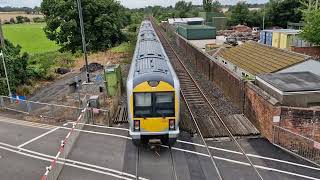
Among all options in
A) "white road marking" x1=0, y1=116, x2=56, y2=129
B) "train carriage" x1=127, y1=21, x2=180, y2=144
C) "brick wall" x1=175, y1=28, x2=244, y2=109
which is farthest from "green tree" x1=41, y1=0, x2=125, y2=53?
"train carriage" x1=127, y1=21, x2=180, y2=144

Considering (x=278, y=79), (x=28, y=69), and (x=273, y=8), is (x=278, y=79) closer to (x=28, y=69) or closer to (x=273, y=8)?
(x=28, y=69)

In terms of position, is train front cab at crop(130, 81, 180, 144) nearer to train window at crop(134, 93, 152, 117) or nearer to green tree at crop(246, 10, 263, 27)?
train window at crop(134, 93, 152, 117)

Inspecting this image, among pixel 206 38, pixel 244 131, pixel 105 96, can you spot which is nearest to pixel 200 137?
pixel 244 131

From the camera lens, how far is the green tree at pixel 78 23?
42.6 m

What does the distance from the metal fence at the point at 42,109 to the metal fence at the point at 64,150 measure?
3.60 feet

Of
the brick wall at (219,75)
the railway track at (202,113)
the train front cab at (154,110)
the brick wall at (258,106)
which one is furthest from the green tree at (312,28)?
the train front cab at (154,110)

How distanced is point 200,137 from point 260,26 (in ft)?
222

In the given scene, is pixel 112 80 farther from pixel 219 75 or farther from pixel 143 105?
pixel 143 105

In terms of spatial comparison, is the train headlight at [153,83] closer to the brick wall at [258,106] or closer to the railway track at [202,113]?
the railway track at [202,113]

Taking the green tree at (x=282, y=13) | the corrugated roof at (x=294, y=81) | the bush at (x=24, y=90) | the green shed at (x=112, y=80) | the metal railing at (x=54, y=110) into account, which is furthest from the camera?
the green tree at (x=282, y=13)

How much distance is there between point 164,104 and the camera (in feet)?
42.9

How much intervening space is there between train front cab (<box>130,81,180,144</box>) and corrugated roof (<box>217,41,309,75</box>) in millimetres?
9218

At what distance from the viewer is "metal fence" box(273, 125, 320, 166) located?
12.9 meters

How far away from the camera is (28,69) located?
2664 cm
